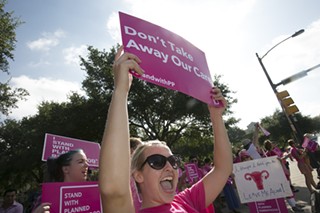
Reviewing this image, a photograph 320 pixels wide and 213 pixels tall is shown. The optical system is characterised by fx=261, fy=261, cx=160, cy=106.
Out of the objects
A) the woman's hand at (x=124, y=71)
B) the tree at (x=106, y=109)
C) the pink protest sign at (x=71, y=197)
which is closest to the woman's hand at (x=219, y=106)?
the woman's hand at (x=124, y=71)

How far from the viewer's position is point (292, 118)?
12.2m

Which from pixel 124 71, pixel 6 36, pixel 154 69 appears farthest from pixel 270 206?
pixel 6 36

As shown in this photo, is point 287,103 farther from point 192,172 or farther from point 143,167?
point 143,167

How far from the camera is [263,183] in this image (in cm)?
589

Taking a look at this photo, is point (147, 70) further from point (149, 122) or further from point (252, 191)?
point (149, 122)

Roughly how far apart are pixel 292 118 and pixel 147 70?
39.0 feet

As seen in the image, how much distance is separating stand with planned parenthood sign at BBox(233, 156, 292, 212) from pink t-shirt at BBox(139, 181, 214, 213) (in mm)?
4002

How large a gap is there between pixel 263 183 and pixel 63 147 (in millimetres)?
4677

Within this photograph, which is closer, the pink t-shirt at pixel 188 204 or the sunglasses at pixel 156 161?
the pink t-shirt at pixel 188 204

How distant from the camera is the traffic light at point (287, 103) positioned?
38.7 ft

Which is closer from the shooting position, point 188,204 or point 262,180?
point 188,204

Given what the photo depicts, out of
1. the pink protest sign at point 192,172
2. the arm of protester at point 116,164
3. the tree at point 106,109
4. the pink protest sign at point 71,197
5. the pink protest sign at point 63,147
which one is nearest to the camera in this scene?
the arm of protester at point 116,164

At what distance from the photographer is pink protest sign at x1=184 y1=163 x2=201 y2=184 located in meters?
10.4

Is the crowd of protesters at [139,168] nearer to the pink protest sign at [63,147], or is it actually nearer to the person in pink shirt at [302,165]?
the pink protest sign at [63,147]
